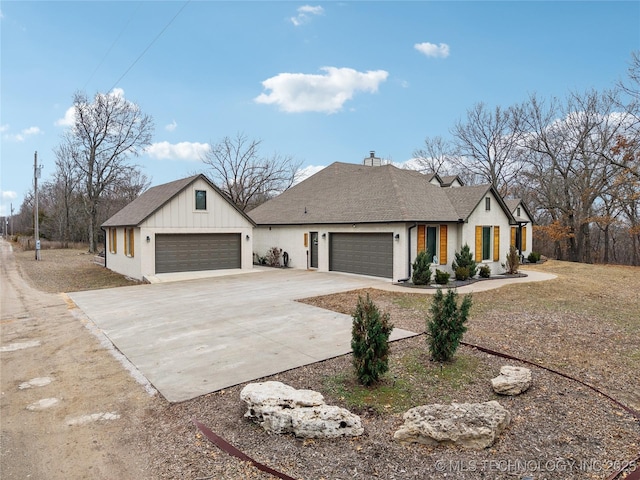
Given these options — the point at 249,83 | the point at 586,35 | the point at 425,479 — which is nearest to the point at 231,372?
the point at 425,479

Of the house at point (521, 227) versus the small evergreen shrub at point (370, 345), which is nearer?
the small evergreen shrub at point (370, 345)

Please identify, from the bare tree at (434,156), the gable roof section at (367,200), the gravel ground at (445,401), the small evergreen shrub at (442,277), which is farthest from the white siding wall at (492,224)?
the bare tree at (434,156)

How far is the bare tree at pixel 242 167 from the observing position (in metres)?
33.5

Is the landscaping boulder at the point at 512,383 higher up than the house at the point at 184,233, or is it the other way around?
the house at the point at 184,233

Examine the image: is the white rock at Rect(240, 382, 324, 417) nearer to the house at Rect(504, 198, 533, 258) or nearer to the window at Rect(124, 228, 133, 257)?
the window at Rect(124, 228, 133, 257)

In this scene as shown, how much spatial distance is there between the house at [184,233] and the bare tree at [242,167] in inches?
588

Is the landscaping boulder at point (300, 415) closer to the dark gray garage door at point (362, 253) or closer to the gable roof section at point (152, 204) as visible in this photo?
the dark gray garage door at point (362, 253)

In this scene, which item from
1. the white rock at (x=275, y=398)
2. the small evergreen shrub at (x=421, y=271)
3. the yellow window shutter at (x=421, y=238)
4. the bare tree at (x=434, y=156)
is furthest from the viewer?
the bare tree at (x=434, y=156)

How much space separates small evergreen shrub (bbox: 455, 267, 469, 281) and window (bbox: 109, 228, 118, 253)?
16701 millimetres

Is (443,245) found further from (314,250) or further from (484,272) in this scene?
(314,250)

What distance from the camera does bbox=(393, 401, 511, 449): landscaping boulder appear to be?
355 cm

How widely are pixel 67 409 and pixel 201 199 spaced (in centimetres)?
1374

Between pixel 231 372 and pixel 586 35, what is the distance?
17373 millimetres

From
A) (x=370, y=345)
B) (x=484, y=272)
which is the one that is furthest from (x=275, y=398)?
(x=484, y=272)
